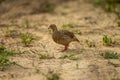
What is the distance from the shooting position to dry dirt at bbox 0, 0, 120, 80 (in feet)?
27.5

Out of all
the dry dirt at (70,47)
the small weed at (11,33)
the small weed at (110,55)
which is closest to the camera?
the dry dirt at (70,47)

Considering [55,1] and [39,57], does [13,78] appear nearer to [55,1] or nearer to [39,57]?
[39,57]

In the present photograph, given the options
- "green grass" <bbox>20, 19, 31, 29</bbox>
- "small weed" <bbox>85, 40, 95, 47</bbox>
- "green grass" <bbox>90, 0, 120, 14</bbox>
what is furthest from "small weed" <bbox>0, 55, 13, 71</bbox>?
"green grass" <bbox>90, 0, 120, 14</bbox>

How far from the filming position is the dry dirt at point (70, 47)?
27.5 feet

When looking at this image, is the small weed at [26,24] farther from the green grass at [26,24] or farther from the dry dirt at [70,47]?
the dry dirt at [70,47]

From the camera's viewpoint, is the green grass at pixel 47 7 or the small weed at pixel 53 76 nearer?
the small weed at pixel 53 76

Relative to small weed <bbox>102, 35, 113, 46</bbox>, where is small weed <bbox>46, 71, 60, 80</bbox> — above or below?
below

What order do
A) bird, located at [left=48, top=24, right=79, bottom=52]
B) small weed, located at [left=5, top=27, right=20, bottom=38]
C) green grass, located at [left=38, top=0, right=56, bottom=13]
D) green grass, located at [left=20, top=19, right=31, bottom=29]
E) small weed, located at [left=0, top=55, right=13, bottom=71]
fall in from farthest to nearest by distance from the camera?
green grass, located at [left=38, top=0, right=56, bottom=13], green grass, located at [left=20, top=19, right=31, bottom=29], small weed, located at [left=5, top=27, right=20, bottom=38], bird, located at [left=48, top=24, right=79, bottom=52], small weed, located at [left=0, top=55, right=13, bottom=71]

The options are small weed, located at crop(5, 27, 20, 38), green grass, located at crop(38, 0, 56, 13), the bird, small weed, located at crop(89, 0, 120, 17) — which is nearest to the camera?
the bird

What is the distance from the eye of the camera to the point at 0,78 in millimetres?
8211

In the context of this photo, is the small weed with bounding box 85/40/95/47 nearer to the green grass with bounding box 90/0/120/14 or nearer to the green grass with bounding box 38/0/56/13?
the green grass with bounding box 90/0/120/14

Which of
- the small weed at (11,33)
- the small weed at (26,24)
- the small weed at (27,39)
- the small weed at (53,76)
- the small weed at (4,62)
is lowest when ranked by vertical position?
the small weed at (53,76)

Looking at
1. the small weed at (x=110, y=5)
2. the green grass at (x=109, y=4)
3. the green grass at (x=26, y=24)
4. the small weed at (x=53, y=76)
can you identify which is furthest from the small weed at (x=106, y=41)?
the green grass at (x=109, y=4)

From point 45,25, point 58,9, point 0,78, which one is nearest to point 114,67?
point 0,78
